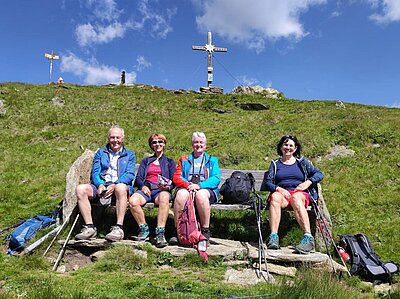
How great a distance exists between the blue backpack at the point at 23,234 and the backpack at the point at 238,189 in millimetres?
3592

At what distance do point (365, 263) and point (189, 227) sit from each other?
2.88 metres

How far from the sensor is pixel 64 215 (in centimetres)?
700

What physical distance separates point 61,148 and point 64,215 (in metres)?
10.0

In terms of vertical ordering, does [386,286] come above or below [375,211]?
below

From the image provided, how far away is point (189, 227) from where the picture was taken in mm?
6297

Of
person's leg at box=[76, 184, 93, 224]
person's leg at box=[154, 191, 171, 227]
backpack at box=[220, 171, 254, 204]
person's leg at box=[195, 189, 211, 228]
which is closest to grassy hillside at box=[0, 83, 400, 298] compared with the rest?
backpack at box=[220, 171, 254, 204]

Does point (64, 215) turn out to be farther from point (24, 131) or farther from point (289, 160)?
point (24, 131)

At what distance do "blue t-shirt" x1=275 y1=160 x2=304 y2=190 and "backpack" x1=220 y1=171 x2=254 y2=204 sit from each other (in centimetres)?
61

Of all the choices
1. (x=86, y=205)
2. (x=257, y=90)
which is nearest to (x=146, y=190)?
(x=86, y=205)

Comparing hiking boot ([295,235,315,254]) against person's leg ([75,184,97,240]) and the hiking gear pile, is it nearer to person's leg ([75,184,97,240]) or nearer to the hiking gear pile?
person's leg ([75,184,97,240])

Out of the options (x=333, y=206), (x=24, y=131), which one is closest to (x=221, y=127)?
(x=24, y=131)

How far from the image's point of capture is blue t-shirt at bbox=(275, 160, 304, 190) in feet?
Result: 23.2

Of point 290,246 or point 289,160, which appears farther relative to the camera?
point 289,160

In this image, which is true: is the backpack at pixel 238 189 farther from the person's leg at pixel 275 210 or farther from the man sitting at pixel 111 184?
the man sitting at pixel 111 184
